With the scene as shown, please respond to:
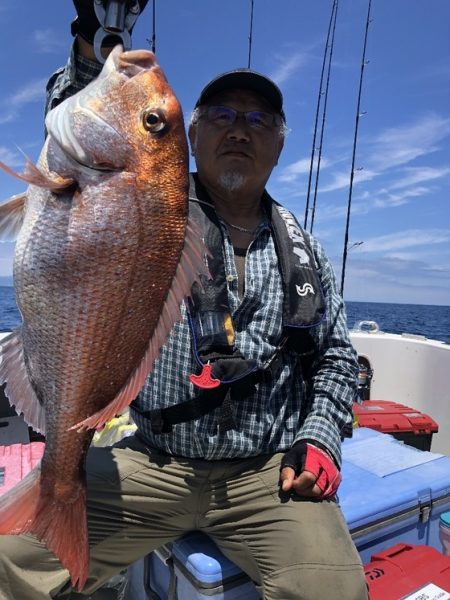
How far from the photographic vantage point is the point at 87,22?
1.95m

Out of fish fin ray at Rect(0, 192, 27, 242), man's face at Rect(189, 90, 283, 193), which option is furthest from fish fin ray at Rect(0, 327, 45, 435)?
man's face at Rect(189, 90, 283, 193)

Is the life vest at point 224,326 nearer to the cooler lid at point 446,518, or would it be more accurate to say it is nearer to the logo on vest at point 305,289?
the logo on vest at point 305,289

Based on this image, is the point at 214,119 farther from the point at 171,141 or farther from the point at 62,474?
the point at 62,474

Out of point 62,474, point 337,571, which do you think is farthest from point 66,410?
point 337,571

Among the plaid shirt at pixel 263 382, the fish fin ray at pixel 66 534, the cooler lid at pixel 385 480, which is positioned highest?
the plaid shirt at pixel 263 382

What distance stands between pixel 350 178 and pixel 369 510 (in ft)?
24.1

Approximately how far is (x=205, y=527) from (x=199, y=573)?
26 cm

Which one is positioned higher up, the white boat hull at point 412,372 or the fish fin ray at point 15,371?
the fish fin ray at point 15,371

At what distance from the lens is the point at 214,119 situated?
2684mm

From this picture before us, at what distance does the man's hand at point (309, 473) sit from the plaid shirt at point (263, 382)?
0.08 m

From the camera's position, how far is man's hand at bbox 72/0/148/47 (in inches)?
73.2

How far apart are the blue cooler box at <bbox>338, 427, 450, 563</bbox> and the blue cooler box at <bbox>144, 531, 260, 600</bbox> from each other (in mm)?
651

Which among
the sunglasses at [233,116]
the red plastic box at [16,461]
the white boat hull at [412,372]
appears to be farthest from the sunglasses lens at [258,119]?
the white boat hull at [412,372]

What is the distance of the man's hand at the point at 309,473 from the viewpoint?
87.7 inches
